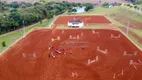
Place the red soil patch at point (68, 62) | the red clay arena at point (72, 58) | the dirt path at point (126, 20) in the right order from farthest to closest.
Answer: the dirt path at point (126, 20) < the red clay arena at point (72, 58) < the red soil patch at point (68, 62)

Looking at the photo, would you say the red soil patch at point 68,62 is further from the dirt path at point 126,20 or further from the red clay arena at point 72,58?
the dirt path at point 126,20

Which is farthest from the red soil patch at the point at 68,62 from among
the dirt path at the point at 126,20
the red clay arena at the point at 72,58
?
the dirt path at the point at 126,20

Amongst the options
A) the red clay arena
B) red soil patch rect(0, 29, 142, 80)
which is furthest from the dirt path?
red soil patch rect(0, 29, 142, 80)

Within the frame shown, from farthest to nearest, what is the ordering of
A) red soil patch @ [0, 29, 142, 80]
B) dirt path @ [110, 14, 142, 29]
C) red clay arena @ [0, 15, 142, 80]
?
dirt path @ [110, 14, 142, 29] → red clay arena @ [0, 15, 142, 80] → red soil patch @ [0, 29, 142, 80]

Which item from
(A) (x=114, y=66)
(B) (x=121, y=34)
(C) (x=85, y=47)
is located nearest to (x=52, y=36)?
(C) (x=85, y=47)

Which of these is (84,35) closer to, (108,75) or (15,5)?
(108,75)

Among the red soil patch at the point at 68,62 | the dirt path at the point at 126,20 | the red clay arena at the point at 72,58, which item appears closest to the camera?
the red soil patch at the point at 68,62

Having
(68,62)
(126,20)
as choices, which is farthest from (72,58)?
(126,20)

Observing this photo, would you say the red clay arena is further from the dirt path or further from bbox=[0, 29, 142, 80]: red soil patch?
the dirt path

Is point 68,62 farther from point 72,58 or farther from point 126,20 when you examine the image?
point 126,20
